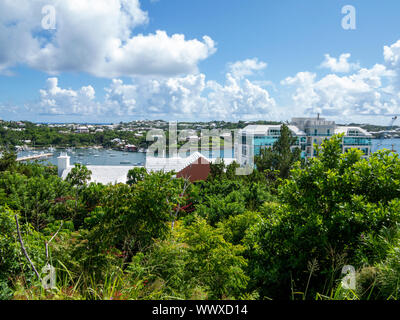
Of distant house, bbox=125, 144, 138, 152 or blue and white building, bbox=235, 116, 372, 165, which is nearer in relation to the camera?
blue and white building, bbox=235, 116, 372, 165

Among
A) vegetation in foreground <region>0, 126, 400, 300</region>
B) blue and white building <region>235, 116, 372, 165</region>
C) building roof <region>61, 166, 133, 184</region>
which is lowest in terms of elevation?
building roof <region>61, 166, 133, 184</region>

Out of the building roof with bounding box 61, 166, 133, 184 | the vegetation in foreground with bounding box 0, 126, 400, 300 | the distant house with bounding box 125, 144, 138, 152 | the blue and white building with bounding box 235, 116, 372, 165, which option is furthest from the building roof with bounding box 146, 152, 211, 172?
the distant house with bounding box 125, 144, 138, 152

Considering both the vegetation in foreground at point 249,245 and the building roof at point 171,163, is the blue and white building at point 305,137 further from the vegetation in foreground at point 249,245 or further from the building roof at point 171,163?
the vegetation in foreground at point 249,245

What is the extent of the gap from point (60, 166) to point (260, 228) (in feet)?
71.6

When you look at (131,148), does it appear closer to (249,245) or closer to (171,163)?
(171,163)

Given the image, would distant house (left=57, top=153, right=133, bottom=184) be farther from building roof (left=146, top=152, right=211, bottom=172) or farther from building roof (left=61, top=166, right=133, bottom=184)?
building roof (left=146, top=152, right=211, bottom=172)

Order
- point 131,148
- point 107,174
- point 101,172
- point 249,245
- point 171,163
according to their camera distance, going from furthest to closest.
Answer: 1. point 131,148
2. point 101,172
3. point 107,174
4. point 171,163
5. point 249,245

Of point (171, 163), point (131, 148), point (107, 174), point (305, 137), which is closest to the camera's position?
point (171, 163)

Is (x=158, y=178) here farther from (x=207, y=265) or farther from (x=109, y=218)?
(x=207, y=265)

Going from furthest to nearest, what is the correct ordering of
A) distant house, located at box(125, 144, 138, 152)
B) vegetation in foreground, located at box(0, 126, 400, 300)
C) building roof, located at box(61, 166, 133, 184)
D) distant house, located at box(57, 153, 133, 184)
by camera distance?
distant house, located at box(125, 144, 138, 152) < distant house, located at box(57, 153, 133, 184) < building roof, located at box(61, 166, 133, 184) < vegetation in foreground, located at box(0, 126, 400, 300)

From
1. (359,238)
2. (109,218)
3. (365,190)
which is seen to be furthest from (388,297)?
(109,218)

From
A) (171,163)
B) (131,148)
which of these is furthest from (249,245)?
(131,148)

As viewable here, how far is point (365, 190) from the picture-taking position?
4949 mm

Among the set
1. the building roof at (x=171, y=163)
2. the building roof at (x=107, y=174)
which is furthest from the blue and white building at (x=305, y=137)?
the building roof at (x=107, y=174)
